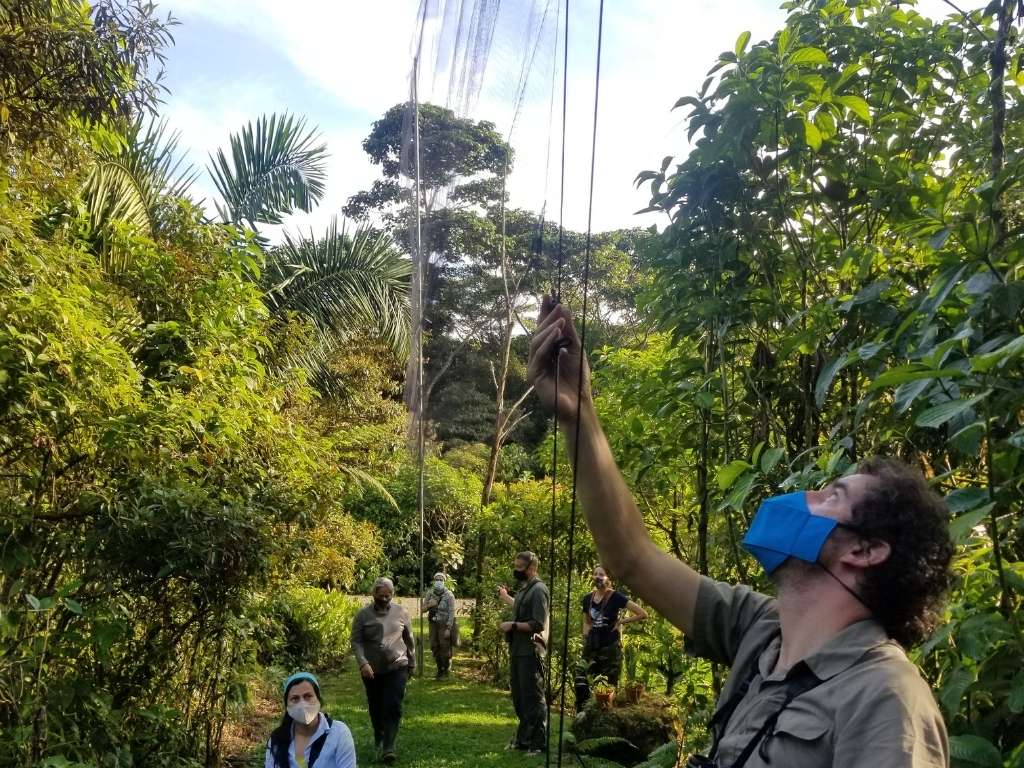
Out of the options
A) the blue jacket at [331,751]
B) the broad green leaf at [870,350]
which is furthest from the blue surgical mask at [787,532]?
the blue jacket at [331,751]

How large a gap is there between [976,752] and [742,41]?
219 cm

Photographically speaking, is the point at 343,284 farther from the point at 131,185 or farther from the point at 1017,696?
the point at 1017,696

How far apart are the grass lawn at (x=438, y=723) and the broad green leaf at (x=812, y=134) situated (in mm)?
5334

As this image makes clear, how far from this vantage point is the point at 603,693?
24.3 feet

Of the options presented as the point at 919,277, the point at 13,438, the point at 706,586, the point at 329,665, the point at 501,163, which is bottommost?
the point at 329,665

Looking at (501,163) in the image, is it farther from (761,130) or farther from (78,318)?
(78,318)

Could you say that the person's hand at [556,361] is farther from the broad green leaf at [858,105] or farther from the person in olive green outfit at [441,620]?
the person in olive green outfit at [441,620]

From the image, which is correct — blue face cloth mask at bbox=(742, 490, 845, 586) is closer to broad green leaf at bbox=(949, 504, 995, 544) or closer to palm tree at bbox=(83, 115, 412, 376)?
broad green leaf at bbox=(949, 504, 995, 544)

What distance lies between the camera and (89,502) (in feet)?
14.0

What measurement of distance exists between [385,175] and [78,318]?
4285mm

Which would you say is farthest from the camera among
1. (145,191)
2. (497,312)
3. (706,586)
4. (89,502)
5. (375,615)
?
(145,191)

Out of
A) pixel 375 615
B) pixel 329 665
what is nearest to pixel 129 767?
pixel 375 615

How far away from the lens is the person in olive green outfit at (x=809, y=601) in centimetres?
112

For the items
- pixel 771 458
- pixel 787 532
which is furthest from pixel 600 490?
pixel 771 458
